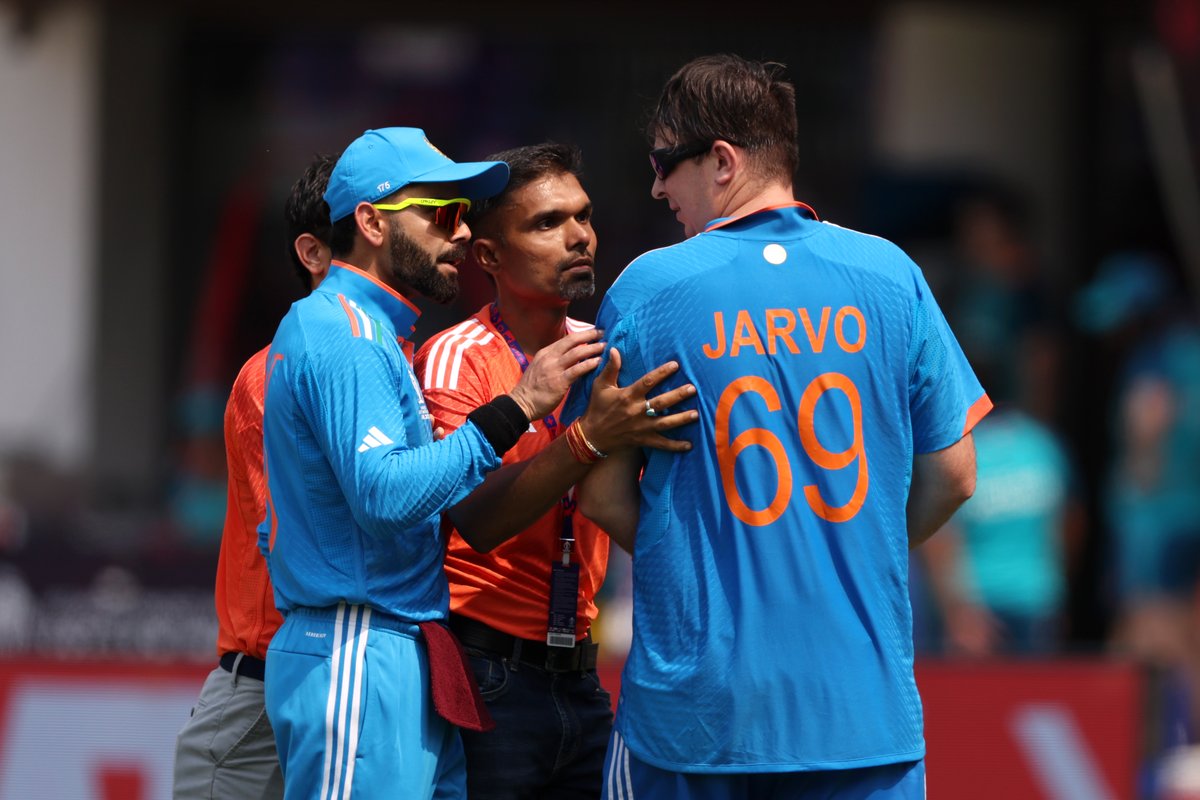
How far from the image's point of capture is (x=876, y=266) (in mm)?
3025

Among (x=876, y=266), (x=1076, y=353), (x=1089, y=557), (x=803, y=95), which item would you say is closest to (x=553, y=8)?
(x=803, y=95)

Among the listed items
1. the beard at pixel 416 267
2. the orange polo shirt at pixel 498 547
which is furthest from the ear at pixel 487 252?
the beard at pixel 416 267

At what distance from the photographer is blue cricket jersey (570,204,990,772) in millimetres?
A: 2885

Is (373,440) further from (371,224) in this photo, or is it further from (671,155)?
(671,155)

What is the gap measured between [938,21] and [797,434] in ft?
23.5

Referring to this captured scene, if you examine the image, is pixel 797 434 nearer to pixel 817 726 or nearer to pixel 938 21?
pixel 817 726

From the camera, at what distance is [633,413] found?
2.96 m

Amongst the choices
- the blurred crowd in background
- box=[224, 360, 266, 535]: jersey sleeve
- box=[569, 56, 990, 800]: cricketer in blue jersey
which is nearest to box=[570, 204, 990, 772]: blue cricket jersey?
box=[569, 56, 990, 800]: cricketer in blue jersey

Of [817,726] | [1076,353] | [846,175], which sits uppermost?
[846,175]

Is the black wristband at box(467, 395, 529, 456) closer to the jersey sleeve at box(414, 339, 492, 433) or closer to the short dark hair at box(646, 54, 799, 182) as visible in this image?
the jersey sleeve at box(414, 339, 492, 433)

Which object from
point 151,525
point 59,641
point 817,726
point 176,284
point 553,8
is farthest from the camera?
point 176,284

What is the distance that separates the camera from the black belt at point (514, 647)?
11.4ft

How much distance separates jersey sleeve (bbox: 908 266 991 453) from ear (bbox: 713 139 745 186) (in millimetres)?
386

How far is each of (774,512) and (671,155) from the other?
723mm
